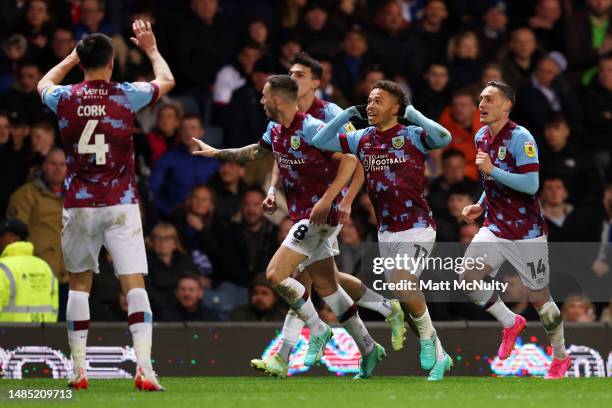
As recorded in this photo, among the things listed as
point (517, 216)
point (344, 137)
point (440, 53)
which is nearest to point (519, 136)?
point (517, 216)

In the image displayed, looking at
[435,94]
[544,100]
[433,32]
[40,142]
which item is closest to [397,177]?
[40,142]

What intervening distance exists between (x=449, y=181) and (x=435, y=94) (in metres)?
1.67

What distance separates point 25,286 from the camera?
14.7 m

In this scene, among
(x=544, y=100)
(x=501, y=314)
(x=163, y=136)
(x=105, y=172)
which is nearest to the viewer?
(x=105, y=172)

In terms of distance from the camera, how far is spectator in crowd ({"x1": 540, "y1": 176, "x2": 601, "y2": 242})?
57.9 feet

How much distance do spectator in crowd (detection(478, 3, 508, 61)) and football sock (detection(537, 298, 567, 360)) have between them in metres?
7.99

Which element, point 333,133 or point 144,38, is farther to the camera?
point 333,133

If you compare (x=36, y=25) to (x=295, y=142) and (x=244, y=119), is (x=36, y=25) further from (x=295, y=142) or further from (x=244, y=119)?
(x=295, y=142)

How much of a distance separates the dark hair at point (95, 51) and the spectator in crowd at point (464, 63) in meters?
8.92

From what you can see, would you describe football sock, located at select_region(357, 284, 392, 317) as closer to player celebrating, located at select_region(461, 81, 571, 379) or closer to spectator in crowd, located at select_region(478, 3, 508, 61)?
player celebrating, located at select_region(461, 81, 571, 379)

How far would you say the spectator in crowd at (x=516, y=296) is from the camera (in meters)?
16.7

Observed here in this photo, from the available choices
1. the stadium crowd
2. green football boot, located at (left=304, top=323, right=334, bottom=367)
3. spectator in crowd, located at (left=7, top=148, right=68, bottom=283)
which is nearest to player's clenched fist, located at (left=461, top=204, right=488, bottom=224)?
green football boot, located at (left=304, top=323, right=334, bottom=367)

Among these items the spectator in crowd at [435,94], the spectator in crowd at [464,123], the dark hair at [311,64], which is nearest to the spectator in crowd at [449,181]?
the spectator in crowd at [464,123]

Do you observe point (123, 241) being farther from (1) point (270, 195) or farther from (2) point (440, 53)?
(2) point (440, 53)
